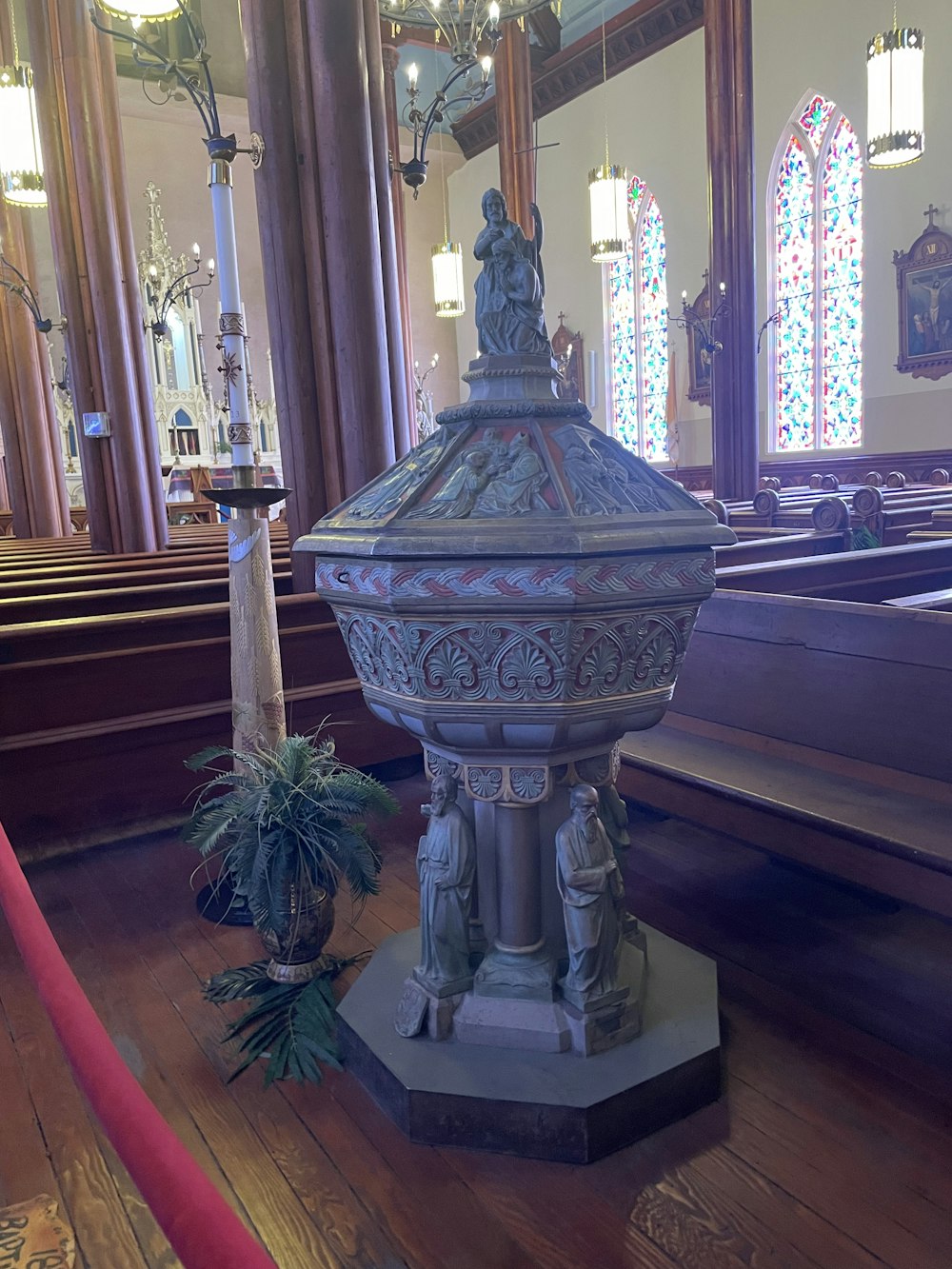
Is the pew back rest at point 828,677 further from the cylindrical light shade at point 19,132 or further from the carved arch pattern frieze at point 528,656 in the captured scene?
the cylindrical light shade at point 19,132

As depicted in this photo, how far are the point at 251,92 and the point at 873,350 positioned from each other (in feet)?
30.7

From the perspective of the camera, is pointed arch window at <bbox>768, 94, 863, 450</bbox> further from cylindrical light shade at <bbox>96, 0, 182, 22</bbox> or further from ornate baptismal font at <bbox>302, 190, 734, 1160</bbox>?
ornate baptismal font at <bbox>302, 190, 734, 1160</bbox>

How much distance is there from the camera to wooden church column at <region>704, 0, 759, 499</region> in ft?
29.3

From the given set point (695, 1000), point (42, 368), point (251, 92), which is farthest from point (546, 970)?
point (42, 368)

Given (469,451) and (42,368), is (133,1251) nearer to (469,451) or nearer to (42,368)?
(469,451)

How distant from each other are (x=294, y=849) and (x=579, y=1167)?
2.74 feet

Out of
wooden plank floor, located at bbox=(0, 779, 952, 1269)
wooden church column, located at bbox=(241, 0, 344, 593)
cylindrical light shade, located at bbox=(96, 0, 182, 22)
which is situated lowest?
wooden plank floor, located at bbox=(0, 779, 952, 1269)

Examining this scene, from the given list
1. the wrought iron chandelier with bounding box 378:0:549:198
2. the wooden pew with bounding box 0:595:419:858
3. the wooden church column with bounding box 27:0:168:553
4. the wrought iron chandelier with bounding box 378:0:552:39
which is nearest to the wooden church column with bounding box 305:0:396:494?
the wrought iron chandelier with bounding box 378:0:549:198

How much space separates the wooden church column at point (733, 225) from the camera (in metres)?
8.92

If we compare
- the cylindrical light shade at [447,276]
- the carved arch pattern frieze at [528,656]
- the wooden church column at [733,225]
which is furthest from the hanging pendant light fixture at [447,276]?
the carved arch pattern frieze at [528,656]

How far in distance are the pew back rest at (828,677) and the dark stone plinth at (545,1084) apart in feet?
2.68

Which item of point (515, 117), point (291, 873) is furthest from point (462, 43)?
point (515, 117)

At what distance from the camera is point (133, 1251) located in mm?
1349

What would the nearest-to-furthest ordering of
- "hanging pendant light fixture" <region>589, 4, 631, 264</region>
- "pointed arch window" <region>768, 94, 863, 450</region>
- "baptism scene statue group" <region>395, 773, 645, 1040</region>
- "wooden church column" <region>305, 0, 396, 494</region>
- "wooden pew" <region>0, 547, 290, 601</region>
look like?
"baptism scene statue group" <region>395, 773, 645, 1040</region> → "wooden church column" <region>305, 0, 396, 494</region> → "wooden pew" <region>0, 547, 290, 601</region> → "hanging pendant light fixture" <region>589, 4, 631, 264</region> → "pointed arch window" <region>768, 94, 863, 450</region>
